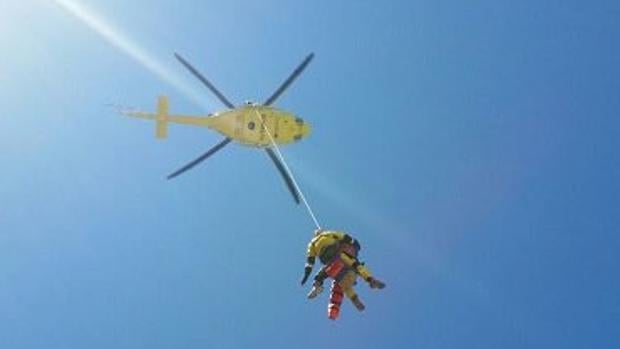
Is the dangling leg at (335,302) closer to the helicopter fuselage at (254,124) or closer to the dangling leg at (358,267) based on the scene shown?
the dangling leg at (358,267)

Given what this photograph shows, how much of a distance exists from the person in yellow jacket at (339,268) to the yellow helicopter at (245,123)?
18937 millimetres

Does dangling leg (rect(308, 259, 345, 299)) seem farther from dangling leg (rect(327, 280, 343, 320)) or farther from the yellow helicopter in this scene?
the yellow helicopter

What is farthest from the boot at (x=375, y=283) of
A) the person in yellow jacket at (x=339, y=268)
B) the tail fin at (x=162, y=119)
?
the tail fin at (x=162, y=119)

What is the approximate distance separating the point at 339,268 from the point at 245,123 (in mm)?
20646

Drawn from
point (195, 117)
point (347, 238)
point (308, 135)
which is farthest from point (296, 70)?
point (347, 238)

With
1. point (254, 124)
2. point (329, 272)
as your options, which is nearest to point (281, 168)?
point (254, 124)

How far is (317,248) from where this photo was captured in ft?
111

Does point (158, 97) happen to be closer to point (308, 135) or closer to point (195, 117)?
point (195, 117)

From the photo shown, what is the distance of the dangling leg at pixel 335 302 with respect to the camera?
1273 inches

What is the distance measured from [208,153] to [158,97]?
468 centimetres

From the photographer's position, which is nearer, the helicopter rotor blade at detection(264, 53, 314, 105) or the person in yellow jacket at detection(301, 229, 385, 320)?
the person in yellow jacket at detection(301, 229, 385, 320)

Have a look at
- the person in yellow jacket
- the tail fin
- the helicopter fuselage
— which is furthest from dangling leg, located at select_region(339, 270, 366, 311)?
the tail fin

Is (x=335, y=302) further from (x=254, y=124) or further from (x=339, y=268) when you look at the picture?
(x=254, y=124)

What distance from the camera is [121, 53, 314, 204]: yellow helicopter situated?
51.8 m
